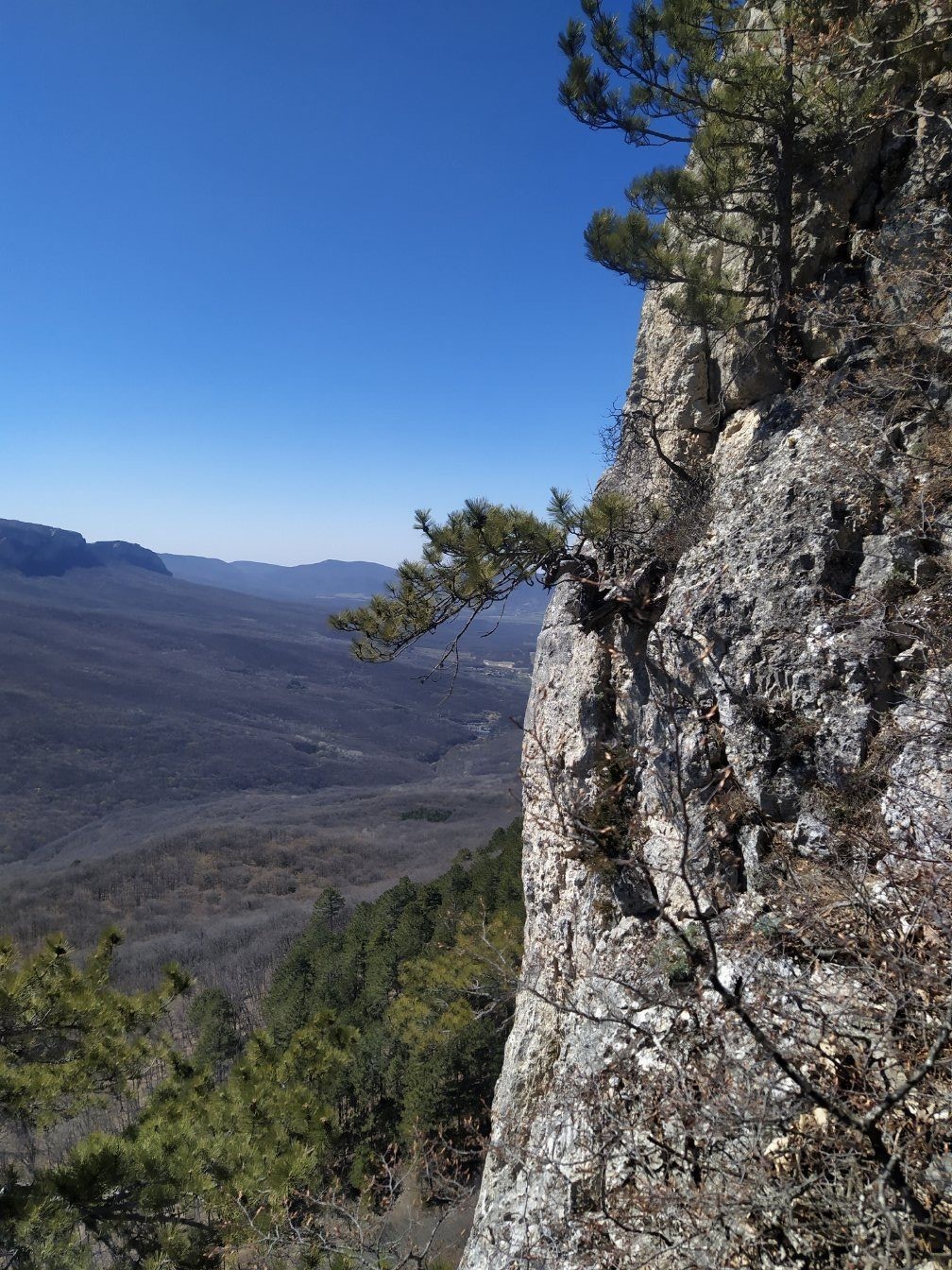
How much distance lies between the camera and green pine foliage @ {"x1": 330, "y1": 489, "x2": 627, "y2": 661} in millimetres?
6023

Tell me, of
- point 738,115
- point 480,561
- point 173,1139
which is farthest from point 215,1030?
point 738,115

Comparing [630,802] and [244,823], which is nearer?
[630,802]

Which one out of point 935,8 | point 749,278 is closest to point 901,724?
point 749,278

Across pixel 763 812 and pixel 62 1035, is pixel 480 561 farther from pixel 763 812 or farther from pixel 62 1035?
pixel 62 1035

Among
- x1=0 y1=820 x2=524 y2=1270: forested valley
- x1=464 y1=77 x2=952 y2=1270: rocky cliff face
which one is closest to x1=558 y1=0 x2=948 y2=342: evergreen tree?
x1=464 y1=77 x2=952 y2=1270: rocky cliff face

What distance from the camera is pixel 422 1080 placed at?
52.4 ft

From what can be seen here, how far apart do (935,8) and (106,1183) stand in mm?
12092

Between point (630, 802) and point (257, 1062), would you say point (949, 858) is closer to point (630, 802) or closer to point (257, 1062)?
point (630, 802)

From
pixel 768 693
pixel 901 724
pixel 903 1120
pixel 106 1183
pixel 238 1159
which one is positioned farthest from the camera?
pixel 238 1159

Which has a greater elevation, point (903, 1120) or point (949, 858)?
point (949, 858)

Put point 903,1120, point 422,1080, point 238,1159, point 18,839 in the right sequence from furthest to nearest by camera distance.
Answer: point 18,839 < point 422,1080 < point 238,1159 < point 903,1120

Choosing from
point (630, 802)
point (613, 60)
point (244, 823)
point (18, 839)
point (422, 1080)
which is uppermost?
point (613, 60)

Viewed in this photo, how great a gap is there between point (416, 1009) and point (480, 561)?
15667 millimetres

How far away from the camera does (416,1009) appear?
17.4 meters
